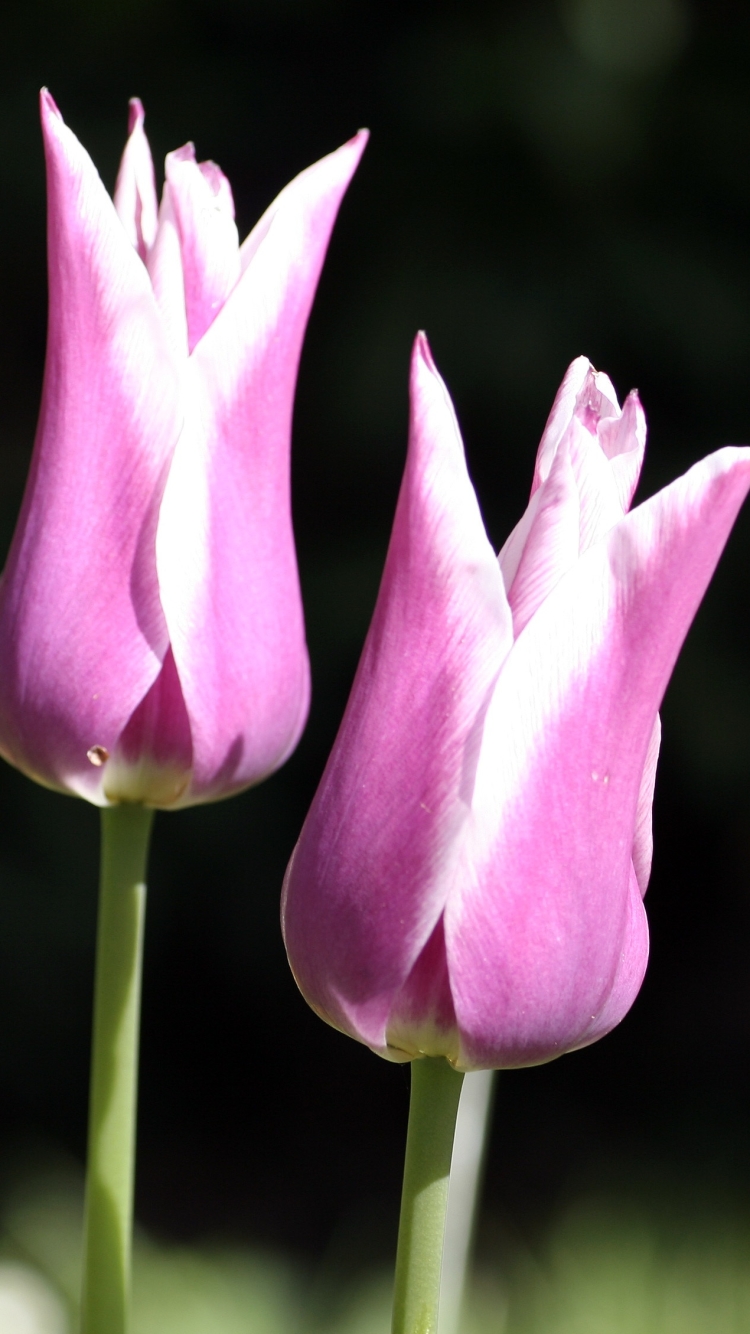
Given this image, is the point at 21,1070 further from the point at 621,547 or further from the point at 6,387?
the point at 621,547

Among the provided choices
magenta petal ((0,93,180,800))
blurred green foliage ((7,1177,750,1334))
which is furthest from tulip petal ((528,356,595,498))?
blurred green foliage ((7,1177,750,1334))

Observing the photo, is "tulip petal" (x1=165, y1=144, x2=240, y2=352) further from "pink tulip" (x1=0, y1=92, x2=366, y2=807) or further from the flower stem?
the flower stem

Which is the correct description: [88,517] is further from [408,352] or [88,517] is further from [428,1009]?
[408,352]

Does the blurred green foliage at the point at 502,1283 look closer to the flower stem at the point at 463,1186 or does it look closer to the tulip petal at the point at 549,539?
the flower stem at the point at 463,1186

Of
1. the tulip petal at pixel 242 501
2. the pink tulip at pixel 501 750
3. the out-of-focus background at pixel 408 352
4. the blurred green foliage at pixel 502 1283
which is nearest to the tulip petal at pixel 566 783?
the pink tulip at pixel 501 750

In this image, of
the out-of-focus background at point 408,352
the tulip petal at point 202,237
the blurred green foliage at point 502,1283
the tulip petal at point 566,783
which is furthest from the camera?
the out-of-focus background at point 408,352

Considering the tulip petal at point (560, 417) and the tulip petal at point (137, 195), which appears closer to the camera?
the tulip petal at point (560, 417)
